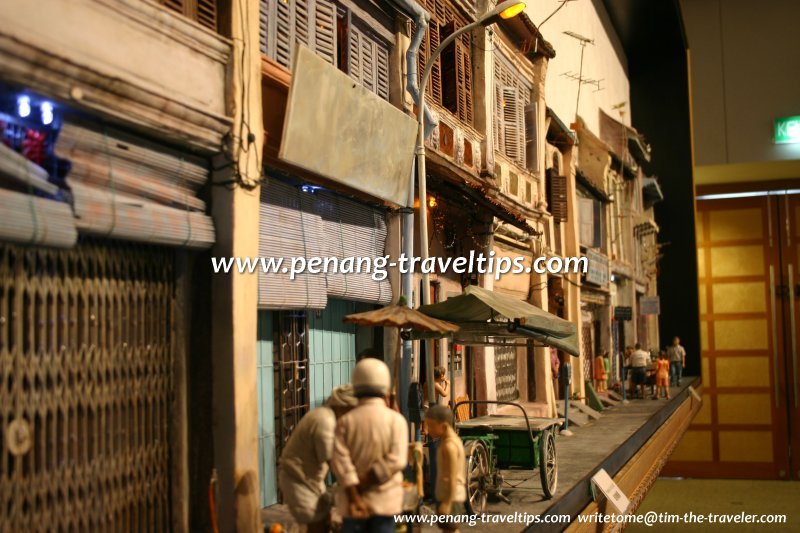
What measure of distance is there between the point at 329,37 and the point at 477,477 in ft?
18.9

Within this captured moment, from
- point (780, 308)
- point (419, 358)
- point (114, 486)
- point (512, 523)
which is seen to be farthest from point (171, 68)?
point (780, 308)

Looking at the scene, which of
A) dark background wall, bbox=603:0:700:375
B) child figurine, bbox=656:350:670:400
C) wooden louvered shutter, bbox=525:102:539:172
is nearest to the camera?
wooden louvered shutter, bbox=525:102:539:172

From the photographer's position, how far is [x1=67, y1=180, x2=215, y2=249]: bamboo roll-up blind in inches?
271

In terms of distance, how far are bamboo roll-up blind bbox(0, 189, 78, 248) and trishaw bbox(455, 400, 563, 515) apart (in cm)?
483

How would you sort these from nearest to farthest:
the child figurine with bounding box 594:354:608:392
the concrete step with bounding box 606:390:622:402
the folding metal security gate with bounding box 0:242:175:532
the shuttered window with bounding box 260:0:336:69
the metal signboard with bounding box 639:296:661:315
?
1. the folding metal security gate with bounding box 0:242:175:532
2. the shuttered window with bounding box 260:0:336:69
3. the concrete step with bounding box 606:390:622:402
4. the child figurine with bounding box 594:354:608:392
5. the metal signboard with bounding box 639:296:661:315

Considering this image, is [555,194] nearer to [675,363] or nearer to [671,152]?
[675,363]

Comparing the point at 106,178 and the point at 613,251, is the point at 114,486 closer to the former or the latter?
the point at 106,178

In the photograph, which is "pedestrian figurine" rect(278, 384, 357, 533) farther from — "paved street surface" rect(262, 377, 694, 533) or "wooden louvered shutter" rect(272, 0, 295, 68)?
"wooden louvered shutter" rect(272, 0, 295, 68)

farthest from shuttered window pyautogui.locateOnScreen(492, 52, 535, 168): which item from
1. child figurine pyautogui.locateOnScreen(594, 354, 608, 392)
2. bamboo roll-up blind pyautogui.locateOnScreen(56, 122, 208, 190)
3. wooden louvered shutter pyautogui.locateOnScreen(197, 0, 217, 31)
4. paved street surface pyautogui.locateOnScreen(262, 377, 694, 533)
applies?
bamboo roll-up blind pyautogui.locateOnScreen(56, 122, 208, 190)

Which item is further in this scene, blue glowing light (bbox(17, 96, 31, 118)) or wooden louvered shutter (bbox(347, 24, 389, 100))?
wooden louvered shutter (bbox(347, 24, 389, 100))

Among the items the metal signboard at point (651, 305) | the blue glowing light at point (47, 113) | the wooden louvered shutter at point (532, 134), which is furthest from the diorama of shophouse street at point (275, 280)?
the metal signboard at point (651, 305)

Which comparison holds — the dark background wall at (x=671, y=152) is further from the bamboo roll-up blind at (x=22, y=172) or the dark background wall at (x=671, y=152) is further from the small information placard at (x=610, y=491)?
the bamboo roll-up blind at (x=22, y=172)

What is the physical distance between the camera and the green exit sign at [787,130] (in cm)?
3228

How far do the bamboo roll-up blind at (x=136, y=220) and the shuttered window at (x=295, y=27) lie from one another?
250cm
